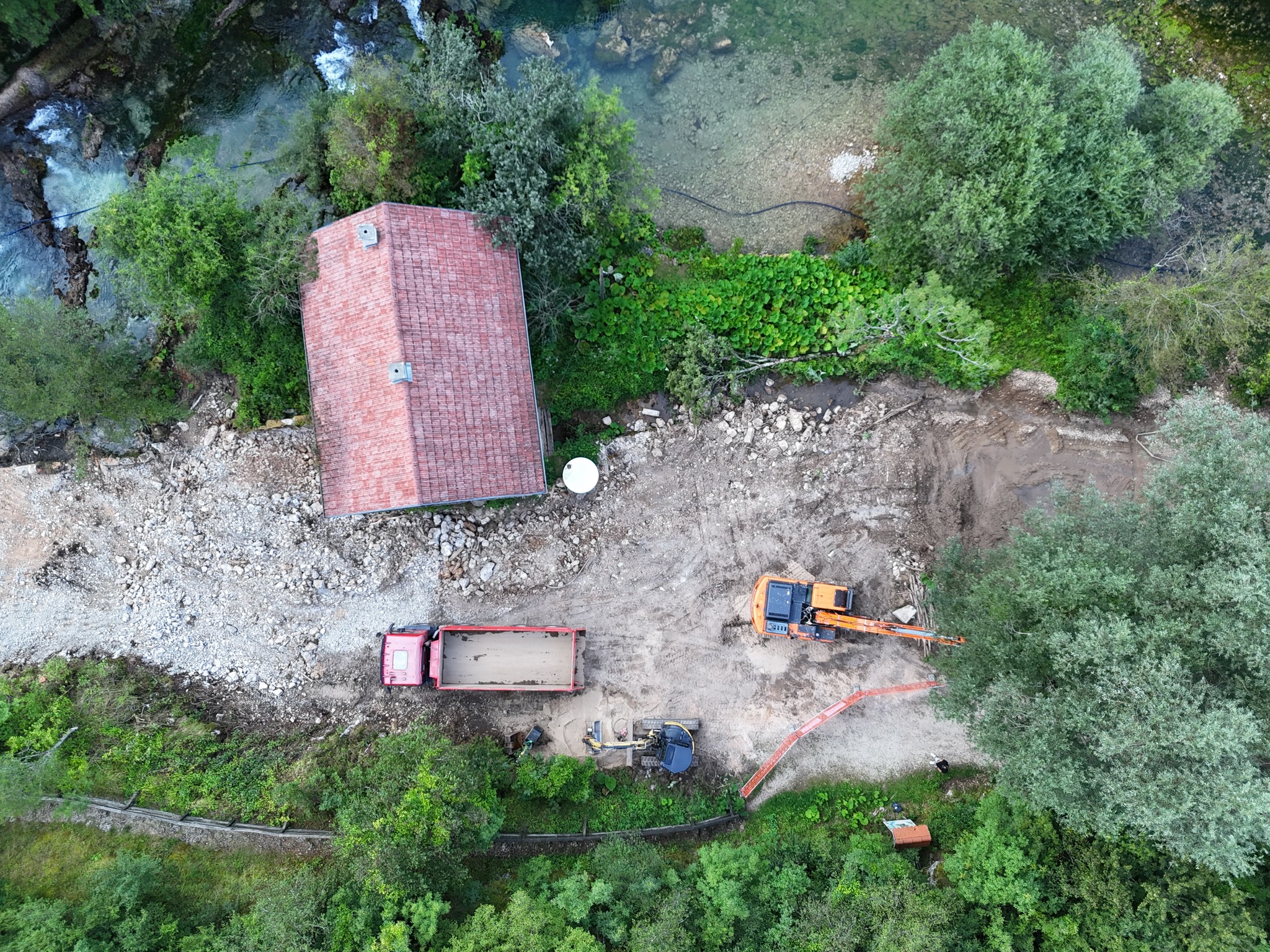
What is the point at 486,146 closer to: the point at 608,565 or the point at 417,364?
Answer: the point at 417,364

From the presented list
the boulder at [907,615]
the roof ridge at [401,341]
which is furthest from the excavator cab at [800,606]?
the roof ridge at [401,341]

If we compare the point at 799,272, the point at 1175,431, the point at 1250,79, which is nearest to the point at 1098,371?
the point at 1175,431

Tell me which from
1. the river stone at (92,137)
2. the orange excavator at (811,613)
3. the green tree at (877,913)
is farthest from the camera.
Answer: the river stone at (92,137)

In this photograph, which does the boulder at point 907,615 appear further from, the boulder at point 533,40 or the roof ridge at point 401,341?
the boulder at point 533,40

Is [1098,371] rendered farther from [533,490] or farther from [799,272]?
[533,490]

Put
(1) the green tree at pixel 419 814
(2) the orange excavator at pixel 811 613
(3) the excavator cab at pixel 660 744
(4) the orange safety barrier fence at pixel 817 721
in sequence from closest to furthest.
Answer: (1) the green tree at pixel 419 814 < (2) the orange excavator at pixel 811 613 < (3) the excavator cab at pixel 660 744 < (4) the orange safety barrier fence at pixel 817 721

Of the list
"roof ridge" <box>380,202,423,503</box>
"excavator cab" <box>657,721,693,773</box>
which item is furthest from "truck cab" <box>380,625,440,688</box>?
"excavator cab" <box>657,721,693,773</box>

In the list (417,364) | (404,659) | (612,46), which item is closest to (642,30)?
(612,46)
